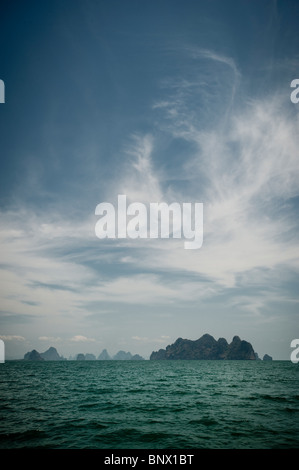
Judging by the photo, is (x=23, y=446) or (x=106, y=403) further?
(x=106, y=403)

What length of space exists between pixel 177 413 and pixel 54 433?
31.9 feet

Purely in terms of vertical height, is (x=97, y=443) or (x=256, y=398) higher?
(x=97, y=443)

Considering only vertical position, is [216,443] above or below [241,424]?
above

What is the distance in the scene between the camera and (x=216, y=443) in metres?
12.7

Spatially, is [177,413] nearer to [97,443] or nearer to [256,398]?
[97,443]

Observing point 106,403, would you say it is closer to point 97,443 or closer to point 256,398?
point 97,443
